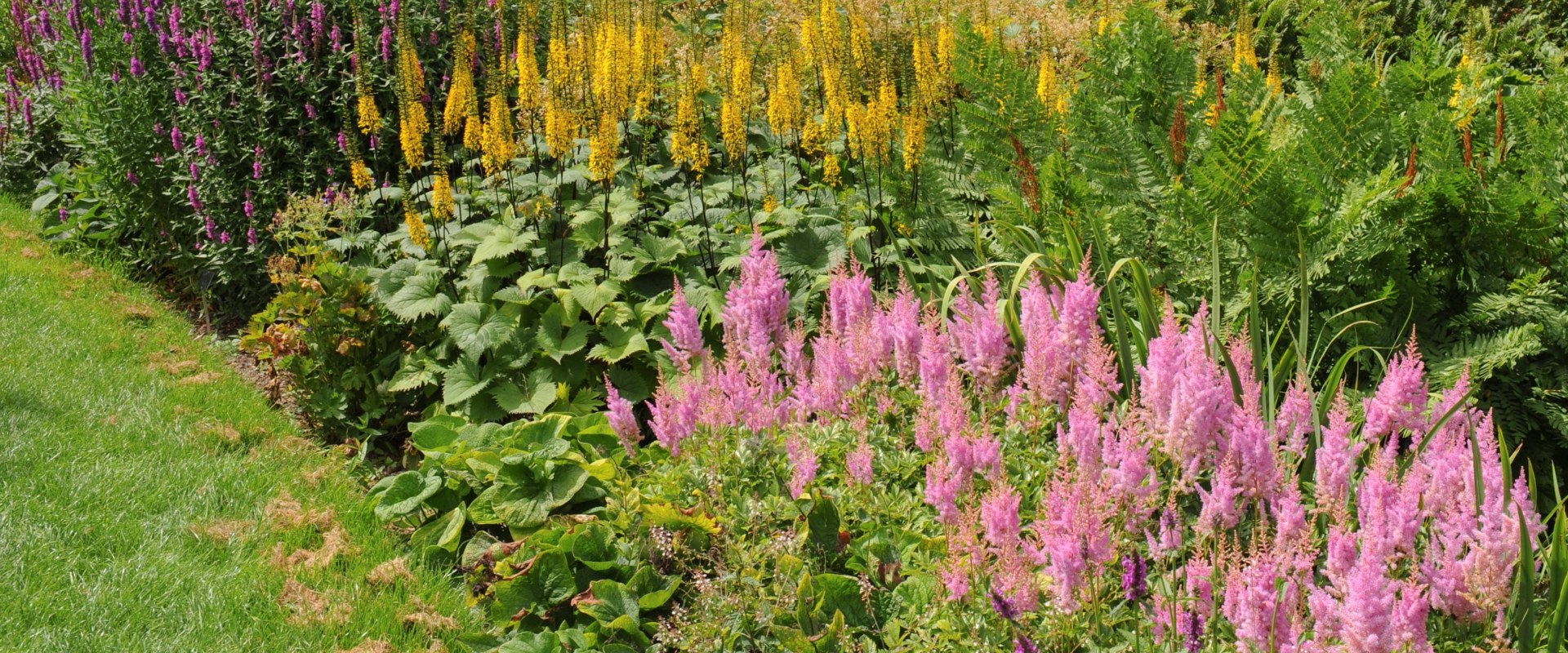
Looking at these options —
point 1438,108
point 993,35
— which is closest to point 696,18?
point 993,35

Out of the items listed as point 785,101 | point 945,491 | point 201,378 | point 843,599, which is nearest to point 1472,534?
point 945,491

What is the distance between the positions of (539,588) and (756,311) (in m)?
0.90

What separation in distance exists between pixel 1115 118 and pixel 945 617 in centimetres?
236

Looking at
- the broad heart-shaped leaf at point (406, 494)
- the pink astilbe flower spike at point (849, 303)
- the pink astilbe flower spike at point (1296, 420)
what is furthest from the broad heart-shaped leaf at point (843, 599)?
the broad heart-shaped leaf at point (406, 494)

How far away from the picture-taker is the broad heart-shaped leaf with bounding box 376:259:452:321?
4672mm

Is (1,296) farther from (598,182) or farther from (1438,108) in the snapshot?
(1438,108)

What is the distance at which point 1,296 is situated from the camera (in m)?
6.02

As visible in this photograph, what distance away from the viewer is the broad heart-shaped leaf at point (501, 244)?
15.1ft

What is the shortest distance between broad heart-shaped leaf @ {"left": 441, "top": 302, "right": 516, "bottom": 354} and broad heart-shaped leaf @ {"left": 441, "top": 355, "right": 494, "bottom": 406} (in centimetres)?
6

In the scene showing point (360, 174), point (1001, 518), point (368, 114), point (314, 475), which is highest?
point (1001, 518)

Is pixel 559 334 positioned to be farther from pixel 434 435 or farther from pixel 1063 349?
pixel 1063 349

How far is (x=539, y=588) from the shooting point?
3.00m

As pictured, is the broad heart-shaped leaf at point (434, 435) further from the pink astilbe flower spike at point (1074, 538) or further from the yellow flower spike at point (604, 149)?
the pink astilbe flower spike at point (1074, 538)

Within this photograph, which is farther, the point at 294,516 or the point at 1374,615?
the point at 294,516
